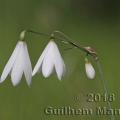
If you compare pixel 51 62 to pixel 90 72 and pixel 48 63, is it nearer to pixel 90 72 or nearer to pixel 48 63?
pixel 48 63

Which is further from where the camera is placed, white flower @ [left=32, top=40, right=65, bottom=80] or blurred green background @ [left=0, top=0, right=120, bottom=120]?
blurred green background @ [left=0, top=0, right=120, bottom=120]

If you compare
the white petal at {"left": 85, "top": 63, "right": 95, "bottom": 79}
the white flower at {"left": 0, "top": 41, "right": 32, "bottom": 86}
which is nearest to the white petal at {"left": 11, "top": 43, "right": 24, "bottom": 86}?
the white flower at {"left": 0, "top": 41, "right": 32, "bottom": 86}

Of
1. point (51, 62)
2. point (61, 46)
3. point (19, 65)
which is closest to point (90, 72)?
point (51, 62)

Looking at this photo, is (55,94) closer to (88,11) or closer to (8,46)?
(8,46)

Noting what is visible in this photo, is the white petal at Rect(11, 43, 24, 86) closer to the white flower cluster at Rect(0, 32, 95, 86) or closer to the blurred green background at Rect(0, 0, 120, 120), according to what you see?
the white flower cluster at Rect(0, 32, 95, 86)

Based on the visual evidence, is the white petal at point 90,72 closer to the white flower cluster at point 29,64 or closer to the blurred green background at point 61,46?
the white flower cluster at point 29,64

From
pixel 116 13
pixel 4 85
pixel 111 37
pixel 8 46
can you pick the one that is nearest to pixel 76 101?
pixel 4 85

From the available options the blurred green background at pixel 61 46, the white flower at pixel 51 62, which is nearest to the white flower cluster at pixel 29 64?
the white flower at pixel 51 62
